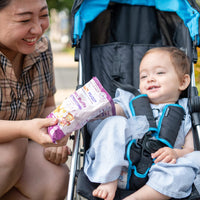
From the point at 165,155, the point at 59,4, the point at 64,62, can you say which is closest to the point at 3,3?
the point at 165,155

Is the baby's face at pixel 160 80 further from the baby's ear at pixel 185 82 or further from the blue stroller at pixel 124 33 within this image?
the blue stroller at pixel 124 33

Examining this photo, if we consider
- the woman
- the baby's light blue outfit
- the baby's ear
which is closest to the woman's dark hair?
the woman

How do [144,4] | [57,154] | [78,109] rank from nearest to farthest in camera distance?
[78,109] → [57,154] → [144,4]

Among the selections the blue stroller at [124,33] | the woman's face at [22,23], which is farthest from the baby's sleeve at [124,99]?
Answer: the woman's face at [22,23]

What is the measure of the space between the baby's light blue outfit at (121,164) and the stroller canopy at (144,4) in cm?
90

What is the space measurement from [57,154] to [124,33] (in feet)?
4.36

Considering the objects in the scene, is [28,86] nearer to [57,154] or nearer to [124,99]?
[57,154]

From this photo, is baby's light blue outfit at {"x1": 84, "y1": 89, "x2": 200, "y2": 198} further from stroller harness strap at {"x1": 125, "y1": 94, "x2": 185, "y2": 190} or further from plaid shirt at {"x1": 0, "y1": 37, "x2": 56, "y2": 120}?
plaid shirt at {"x1": 0, "y1": 37, "x2": 56, "y2": 120}

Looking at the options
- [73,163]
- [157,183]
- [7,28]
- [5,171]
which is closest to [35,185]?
[5,171]

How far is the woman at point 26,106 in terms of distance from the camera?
195cm

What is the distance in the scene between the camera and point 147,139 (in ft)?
6.92

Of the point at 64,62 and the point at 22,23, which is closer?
the point at 22,23

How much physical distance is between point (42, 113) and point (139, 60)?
0.96 meters

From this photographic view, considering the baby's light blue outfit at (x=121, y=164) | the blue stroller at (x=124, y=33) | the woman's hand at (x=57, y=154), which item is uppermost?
the blue stroller at (x=124, y=33)
